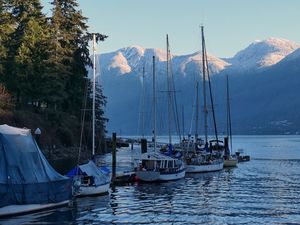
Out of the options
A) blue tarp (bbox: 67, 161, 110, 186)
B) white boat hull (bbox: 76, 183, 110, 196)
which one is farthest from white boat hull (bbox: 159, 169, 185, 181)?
white boat hull (bbox: 76, 183, 110, 196)

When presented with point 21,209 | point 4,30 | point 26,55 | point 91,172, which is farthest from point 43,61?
point 21,209

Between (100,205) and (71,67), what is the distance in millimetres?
54175

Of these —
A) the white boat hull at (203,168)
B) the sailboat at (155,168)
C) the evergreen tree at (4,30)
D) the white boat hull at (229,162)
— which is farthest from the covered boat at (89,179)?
the white boat hull at (229,162)

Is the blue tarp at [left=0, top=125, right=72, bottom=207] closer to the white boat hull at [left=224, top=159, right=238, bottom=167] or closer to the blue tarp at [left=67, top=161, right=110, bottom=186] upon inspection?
the blue tarp at [left=67, top=161, right=110, bottom=186]

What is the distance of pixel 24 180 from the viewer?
108 ft

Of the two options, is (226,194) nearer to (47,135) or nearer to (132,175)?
(132,175)

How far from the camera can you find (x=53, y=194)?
34.8 m

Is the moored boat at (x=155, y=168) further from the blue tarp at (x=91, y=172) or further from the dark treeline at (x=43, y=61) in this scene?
the dark treeline at (x=43, y=61)

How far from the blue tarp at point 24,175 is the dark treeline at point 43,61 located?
1510 inches

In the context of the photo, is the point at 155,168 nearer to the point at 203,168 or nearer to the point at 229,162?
the point at 203,168

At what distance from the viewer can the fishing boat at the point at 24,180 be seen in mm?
31880

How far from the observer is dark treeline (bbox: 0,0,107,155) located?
79.6 m

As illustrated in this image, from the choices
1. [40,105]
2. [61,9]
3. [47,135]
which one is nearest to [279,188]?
[47,135]

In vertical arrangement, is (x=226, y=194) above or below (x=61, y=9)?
below
